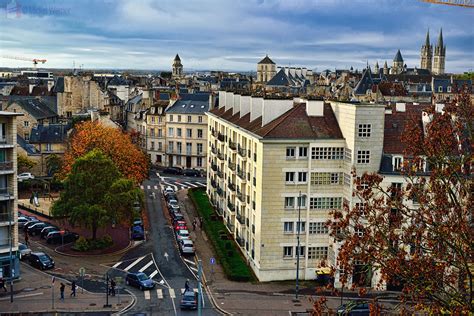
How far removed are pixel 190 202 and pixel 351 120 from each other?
39076 mm

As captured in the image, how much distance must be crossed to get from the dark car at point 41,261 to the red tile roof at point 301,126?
21934 millimetres

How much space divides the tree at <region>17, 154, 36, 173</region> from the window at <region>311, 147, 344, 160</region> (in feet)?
172

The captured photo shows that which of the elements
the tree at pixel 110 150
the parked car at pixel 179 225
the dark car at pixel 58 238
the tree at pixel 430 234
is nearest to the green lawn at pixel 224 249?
the parked car at pixel 179 225

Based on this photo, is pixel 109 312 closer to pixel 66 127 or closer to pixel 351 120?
pixel 351 120

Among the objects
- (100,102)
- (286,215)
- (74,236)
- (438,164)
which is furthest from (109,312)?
(100,102)

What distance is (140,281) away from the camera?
52.6 meters

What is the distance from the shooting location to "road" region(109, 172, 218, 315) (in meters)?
48.6

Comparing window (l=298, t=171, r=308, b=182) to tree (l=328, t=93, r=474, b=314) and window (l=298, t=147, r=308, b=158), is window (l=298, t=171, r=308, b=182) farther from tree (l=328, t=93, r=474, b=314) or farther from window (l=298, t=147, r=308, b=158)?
tree (l=328, t=93, r=474, b=314)

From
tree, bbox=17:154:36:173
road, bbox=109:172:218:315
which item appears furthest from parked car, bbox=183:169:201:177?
road, bbox=109:172:218:315

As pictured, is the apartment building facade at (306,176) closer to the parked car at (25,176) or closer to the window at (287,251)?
the window at (287,251)

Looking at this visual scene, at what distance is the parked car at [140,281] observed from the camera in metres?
52.4

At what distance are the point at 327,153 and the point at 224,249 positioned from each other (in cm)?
1540

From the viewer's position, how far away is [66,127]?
335 feet

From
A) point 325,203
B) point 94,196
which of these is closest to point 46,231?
point 94,196
